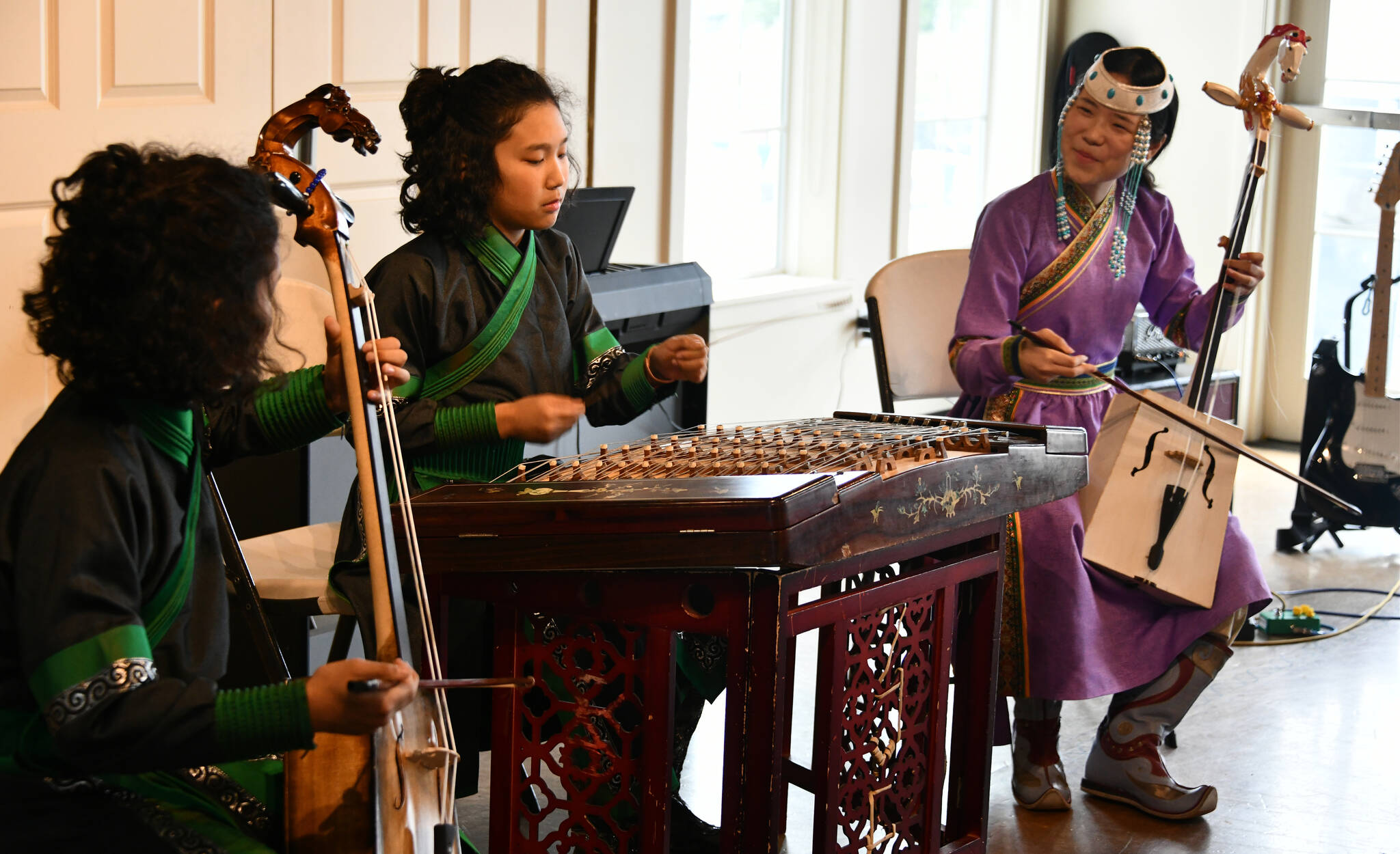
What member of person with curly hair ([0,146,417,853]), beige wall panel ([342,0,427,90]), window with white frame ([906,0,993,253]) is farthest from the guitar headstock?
person with curly hair ([0,146,417,853])

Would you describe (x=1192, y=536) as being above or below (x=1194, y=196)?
below

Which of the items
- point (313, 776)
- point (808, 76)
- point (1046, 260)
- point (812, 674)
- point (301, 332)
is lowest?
point (812, 674)

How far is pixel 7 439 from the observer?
2523mm

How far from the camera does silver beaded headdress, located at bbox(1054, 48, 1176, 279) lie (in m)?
2.54

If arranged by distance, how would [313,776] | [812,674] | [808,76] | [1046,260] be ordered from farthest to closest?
[808,76], [812,674], [1046,260], [313,776]

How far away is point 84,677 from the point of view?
1.17 m

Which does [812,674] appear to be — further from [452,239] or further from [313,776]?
[313,776]

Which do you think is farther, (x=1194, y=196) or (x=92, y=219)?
(x=1194, y=196)

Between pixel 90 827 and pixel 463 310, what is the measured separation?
0.96 metres

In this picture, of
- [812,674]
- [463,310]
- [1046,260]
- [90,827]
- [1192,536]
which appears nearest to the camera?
[90,827]

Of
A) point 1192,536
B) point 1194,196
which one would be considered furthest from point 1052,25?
point 1192,536

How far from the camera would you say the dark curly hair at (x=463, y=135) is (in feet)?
6.63

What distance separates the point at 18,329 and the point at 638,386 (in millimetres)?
1178

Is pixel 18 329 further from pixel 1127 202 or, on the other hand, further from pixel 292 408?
pixel 1127 202
